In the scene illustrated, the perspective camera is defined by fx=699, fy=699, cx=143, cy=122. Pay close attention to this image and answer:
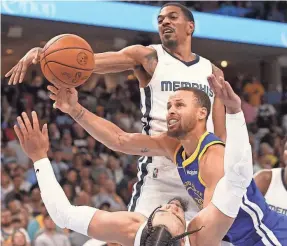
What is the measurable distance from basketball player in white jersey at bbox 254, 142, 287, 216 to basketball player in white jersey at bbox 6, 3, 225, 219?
1.97 feet

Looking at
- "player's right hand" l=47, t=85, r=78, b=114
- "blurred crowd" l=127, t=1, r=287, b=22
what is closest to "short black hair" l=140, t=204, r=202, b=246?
"player's right hand" l=47, t=85, r=78, b=114

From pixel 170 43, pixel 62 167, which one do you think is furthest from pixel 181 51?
pixel 62 167

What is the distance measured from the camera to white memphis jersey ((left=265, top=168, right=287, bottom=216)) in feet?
15.9

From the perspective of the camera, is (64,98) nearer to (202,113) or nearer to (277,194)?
(202,113)

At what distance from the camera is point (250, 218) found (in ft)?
12.5

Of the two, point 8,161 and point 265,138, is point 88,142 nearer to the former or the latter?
point 8,161

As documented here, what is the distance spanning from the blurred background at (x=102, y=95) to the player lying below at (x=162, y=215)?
11.1ft

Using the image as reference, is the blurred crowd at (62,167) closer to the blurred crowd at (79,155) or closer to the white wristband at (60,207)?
the blurred crowd at (79,155)

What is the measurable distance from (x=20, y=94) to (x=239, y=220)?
7.11 meters

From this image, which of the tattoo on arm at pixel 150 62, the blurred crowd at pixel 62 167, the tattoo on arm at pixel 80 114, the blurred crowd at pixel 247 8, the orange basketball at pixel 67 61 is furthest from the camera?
the blurred crowd at pixel 247 8

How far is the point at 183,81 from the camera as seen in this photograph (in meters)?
4.61

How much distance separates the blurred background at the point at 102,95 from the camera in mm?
7945

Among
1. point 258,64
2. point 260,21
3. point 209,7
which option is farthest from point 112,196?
point 258,64

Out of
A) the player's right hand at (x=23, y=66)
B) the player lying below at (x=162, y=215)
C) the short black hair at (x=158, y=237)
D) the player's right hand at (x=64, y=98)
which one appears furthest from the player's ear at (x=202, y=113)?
the player's right hand at (x=23, y=66)
